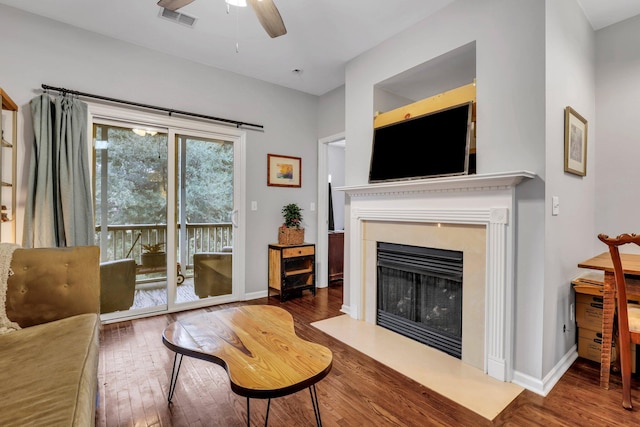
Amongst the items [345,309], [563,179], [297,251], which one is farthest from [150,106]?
[563,179]

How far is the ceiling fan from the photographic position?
1916mm

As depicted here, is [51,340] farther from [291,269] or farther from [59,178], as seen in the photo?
[291,269]

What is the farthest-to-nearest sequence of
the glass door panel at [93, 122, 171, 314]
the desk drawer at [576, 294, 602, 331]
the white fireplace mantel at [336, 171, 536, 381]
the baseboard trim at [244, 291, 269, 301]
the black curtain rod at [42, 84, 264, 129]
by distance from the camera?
the baseboard trim at [244, 291, 269, 301]
the glass door panel at [93, 122, 171, 314]
the black curtain rod at [42, 84, 264, 129]
the desk drawer at [576, 294, 602, 331]
the white fireplace mantel at [336, 171, 536, 381]

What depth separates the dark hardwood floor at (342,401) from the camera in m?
1.61

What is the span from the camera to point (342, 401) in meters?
1.78

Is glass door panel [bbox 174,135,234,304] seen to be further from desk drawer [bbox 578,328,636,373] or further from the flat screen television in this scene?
desk drawer [bbox 578,328,636,373]

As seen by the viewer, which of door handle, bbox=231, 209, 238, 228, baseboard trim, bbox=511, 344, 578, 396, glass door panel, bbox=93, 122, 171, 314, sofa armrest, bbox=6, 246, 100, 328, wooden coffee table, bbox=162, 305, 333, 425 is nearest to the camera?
wooden coffee table, bbox=162, 305, 333, 425

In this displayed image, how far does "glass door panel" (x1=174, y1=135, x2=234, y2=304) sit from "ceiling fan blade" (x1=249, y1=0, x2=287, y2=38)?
5.77 ft

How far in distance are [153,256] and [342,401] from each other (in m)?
2.49

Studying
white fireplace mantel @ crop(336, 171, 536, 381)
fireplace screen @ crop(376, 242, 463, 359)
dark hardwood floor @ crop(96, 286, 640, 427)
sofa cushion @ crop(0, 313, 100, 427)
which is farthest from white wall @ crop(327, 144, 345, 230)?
sofa cushion @ crop(0, 313, 100, 427)

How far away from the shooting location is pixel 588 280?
2318 mm

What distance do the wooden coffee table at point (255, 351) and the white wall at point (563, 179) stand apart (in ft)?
5.02

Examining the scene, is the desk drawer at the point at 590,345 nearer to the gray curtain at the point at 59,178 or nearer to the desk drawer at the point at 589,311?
the desk drawer at the point at 589,311

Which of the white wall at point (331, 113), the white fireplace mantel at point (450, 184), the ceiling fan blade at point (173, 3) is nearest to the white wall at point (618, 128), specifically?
the white fireplace mantel at point (450, 184)
